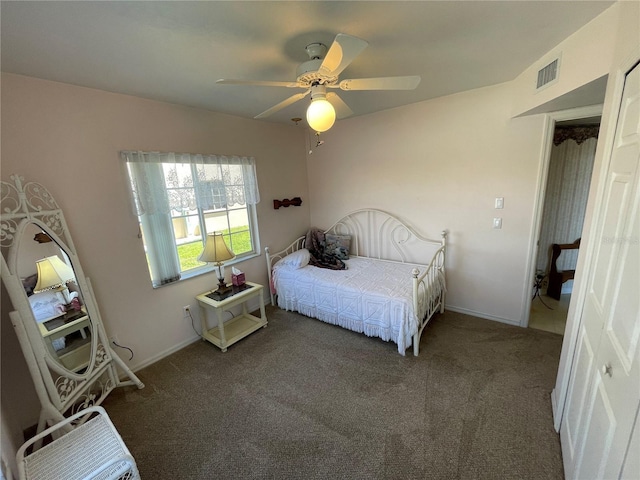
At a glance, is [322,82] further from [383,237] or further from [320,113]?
[383,237]

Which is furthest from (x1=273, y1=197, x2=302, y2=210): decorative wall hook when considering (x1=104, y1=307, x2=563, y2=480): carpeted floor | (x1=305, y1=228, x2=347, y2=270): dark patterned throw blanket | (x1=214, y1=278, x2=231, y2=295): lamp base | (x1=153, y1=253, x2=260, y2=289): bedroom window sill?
(x1=104, y1=307, x2=563, y2=480): carpeted floor

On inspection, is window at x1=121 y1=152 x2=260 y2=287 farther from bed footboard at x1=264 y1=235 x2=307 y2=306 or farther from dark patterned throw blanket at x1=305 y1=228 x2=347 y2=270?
dark patterned throw blanket at x1=305 y1=228 x2=347 y2=270

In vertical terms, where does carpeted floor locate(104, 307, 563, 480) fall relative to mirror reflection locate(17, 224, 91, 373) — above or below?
below

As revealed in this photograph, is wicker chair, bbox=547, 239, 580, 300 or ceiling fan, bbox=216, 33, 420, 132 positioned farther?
wicker chair, bbox=547, 239, 580, 300

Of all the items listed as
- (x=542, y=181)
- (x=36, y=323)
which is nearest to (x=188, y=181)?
(x=36, y=323)

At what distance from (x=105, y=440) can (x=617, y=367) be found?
93.1 inches

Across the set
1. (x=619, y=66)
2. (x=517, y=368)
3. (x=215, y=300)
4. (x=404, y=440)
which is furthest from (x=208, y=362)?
(x=619, y=66)

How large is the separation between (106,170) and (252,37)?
1.62 meters

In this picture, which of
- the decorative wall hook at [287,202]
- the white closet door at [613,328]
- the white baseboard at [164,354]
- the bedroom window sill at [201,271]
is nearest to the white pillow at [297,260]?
the bedroom window sill at [201,271]

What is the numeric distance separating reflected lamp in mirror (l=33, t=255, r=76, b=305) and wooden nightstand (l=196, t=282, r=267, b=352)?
107 cm

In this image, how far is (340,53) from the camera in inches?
48.9

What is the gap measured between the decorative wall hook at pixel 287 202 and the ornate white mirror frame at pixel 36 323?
2091 mm

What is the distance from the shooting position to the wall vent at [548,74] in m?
1.82

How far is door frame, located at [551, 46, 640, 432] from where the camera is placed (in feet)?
4.12
